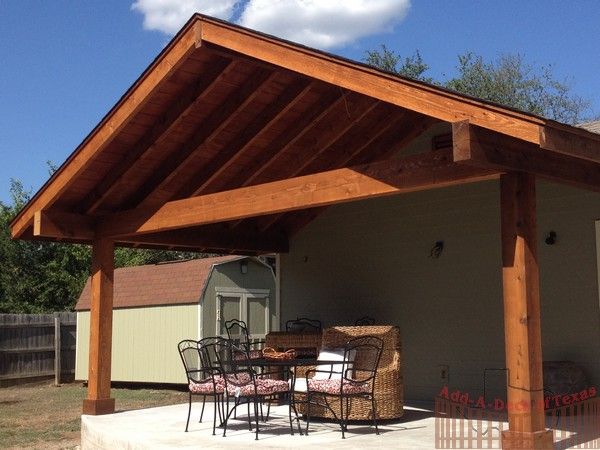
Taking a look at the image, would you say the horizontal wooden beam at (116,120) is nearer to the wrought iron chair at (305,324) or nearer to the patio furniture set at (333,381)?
the patio furniture set at (333,381)

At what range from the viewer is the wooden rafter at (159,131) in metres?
7.95

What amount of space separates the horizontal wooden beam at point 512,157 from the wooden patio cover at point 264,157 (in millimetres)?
13

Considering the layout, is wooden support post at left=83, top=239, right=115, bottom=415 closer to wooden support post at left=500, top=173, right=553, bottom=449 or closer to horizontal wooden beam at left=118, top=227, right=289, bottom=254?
horizontal wooden beam at left=118, top=227, right=289, bottom=254

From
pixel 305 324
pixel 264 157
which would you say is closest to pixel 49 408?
pixel 305 324

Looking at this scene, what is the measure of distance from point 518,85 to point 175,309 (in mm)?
18899

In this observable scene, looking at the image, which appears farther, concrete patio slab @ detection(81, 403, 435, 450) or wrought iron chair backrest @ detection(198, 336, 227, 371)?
wrought iron chair backrest @ detection(198, 336, 227, 371)

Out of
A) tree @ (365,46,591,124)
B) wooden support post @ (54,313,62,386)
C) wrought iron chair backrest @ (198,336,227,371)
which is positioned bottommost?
wooden support post @ (54,313,62,386)

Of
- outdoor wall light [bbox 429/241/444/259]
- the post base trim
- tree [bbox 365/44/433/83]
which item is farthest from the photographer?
tree [bbox 365/44/433/83]

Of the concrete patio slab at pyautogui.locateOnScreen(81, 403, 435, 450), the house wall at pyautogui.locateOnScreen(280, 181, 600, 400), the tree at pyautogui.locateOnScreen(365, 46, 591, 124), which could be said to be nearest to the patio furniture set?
the concrete patio slab at pyautogui.locateOnScreen(81, 403, 435, 450)

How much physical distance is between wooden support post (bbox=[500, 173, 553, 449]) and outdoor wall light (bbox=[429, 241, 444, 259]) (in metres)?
3.98

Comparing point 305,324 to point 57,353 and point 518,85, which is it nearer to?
point 57,353

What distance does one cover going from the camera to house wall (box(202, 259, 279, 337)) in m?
15.7

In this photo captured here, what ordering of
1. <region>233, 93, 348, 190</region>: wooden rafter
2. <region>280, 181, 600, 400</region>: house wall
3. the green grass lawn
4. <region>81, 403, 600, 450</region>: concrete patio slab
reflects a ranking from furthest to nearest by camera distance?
the green grass lawn
<region>233, 93, 348, 190</region>: wooden rafter
<region>280, 181, 600, 400</region>: house wall
<region>81, 403, 600, 450</region>: concrete patio slab

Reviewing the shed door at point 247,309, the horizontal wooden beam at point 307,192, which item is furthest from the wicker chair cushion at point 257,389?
the shed door at point 247,309
